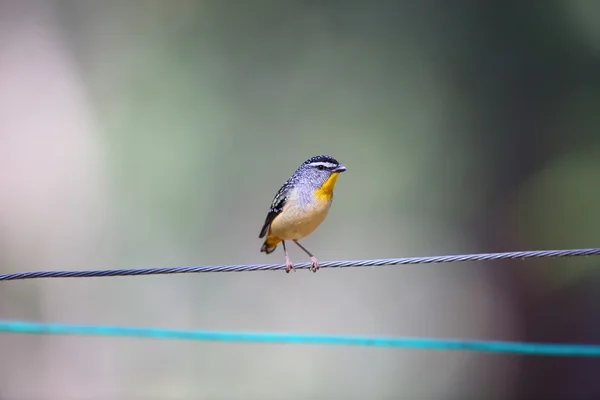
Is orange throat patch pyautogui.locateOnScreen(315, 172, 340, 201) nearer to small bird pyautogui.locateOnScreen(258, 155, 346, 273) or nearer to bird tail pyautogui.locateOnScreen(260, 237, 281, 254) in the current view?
small bird pyautogui.locateOnScreen(258, 155, 346, 273)

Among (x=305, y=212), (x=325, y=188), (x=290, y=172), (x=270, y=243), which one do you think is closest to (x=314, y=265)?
(x=305, y=212)

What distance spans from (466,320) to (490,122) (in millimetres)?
2540

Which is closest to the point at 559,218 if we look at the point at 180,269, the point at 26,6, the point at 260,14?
the point at 260,14

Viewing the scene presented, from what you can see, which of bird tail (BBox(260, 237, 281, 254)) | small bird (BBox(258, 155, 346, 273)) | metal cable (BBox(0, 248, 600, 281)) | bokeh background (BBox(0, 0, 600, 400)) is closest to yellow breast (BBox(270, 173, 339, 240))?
small bird (BBox(258, 155, 346, 273))

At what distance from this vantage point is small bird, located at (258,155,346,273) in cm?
513

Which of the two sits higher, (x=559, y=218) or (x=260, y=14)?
(x=260, y=14)

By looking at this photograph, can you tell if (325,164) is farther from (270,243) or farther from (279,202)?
(270,243)

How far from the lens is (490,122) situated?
8.26 metres

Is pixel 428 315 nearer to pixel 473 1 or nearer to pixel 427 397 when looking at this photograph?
pixel 427 397

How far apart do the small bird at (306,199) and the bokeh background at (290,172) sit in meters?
2.41

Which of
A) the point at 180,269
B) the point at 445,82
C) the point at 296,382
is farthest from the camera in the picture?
the point at 445,82

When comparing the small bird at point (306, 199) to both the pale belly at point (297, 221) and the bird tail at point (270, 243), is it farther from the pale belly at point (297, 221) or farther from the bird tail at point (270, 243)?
the bird tail at point (270, 243)

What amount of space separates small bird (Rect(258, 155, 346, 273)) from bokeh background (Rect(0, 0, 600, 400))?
2.41 meters

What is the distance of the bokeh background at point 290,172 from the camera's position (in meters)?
7.91
